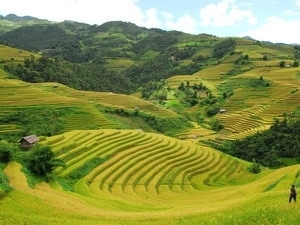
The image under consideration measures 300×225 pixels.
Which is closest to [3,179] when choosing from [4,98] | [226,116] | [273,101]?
[4,98]

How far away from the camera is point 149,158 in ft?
158

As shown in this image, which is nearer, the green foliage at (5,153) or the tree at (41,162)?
the green foliage at (5,153)

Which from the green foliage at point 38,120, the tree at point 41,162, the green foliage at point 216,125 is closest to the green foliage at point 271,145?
the green foliage at point 216,125

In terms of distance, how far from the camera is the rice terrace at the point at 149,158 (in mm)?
23234

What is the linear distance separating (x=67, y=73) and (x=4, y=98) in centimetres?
5377

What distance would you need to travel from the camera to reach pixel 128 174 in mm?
41531

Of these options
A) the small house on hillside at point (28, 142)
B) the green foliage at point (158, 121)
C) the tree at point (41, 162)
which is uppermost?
the tree at point (41, 162)

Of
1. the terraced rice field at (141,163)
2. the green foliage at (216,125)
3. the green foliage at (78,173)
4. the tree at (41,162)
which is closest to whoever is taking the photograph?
the tree at (41,162)

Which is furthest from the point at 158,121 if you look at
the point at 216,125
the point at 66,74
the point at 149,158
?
the point at 66,74

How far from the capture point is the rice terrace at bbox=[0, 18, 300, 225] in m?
23.2

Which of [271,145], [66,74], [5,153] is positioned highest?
[66,74]

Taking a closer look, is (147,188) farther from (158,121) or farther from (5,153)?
(158,121)

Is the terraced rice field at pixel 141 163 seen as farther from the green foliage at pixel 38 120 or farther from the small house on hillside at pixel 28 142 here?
the green foliage at pixel 38 120

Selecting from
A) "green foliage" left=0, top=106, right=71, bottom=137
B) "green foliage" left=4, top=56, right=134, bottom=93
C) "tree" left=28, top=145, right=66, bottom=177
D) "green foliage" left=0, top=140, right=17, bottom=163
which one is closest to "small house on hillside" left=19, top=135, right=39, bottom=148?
"green foliage" left=0, top=140, right=17, bottom=163
